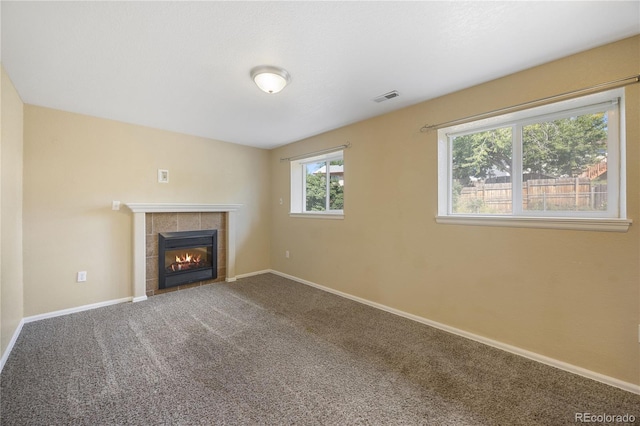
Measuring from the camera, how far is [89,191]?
10.3 ft

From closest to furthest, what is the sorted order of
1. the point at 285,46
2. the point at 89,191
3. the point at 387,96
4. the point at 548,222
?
the point at 285,46 → the point at 548,222 → the point at 387,96 → the point at 89,191

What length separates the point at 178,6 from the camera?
147cm

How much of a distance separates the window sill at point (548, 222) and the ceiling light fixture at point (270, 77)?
1978 mm

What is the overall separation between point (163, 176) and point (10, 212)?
62.5 inches

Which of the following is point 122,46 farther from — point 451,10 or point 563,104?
point 563,104

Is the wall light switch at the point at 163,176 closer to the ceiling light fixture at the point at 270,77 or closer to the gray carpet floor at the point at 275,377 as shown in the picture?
the gray carpet floor at the point at 275,377

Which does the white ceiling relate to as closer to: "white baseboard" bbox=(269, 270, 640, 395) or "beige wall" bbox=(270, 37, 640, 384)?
"beige wall" bbox=(270, 37, 640, 384)

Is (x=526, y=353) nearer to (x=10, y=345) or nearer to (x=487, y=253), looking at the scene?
(x=487, y=253)

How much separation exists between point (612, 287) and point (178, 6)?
328 centimetres

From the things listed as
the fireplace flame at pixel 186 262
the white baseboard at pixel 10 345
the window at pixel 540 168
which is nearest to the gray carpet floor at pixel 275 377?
the white baseboard at pixel 10 345

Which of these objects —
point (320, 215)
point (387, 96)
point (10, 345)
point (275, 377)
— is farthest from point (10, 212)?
point (387, 96)

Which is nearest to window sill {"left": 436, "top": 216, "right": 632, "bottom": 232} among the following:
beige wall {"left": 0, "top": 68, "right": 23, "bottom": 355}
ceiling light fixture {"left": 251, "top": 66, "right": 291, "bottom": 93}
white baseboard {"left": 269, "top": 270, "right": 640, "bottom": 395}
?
white baseboard {"left": 269, "top": 270, "right": 640, "bottom": 395}

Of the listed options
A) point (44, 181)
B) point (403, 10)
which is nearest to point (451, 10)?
point (403, 10)

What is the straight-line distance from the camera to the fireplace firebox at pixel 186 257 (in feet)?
12.1
